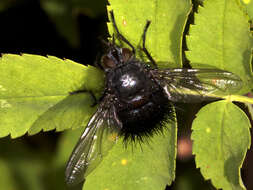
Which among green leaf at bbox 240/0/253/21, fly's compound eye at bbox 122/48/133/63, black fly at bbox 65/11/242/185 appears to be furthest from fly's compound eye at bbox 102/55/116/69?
green leaf at bbox 240/0/253/21

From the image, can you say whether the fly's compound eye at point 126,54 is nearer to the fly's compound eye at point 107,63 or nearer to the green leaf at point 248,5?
the fly's compound eye at point 107,63

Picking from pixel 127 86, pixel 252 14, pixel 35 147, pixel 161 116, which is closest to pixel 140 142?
pixel 161 116

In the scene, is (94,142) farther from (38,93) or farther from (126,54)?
(126,54)

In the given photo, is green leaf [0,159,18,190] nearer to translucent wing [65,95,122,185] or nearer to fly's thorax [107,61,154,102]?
translucent wing [65,95,122,185]

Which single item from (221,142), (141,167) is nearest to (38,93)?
(141,167)

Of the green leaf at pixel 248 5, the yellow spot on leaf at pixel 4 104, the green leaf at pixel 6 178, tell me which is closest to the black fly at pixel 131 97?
the green leaf at pixel 248 5
